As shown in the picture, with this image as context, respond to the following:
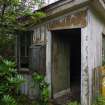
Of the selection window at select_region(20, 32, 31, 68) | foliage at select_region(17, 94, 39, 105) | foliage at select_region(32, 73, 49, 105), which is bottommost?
foliage at select_region(17, 94, 39, 105)

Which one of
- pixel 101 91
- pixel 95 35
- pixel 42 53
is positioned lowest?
pixel 101 91

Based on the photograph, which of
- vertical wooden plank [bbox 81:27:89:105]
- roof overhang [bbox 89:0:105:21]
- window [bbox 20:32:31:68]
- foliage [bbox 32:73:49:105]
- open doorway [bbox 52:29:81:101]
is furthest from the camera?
window [bbox 20:32:31:68]

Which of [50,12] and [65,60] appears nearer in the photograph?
[50,12]

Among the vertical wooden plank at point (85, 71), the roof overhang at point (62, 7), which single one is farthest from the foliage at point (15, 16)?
the vertical wooden plank at point (85, 71)

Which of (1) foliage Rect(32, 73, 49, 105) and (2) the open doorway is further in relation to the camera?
(2) the open doorway

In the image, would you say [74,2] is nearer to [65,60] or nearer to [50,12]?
[50,12]

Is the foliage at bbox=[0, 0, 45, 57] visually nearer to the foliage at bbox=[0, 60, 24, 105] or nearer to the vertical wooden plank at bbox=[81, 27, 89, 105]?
the vertical wooden plank at bbox=[81, 27, 89, 105]

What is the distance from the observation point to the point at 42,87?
8.46 metres

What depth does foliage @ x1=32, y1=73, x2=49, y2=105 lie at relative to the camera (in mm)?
8289

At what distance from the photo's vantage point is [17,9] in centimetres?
820

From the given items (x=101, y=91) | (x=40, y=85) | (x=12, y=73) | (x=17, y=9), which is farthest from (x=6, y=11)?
(x=101, y=91)

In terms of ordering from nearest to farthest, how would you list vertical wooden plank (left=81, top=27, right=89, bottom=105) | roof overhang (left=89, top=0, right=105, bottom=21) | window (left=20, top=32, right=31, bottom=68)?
roof overhang (left=89, top=0, right=105, bottom=21)
vertical wooden plank (left=81, top=27, right=89, bottom=105)
window (left=20, top=32, right=31, bottom=68)

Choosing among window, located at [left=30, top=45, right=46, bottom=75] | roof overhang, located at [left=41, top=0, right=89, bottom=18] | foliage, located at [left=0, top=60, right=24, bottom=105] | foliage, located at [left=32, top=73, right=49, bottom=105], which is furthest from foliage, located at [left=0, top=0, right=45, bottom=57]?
foliage, located at [left=0, top=60, right=24, bottom=105]

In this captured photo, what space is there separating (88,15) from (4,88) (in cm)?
341
